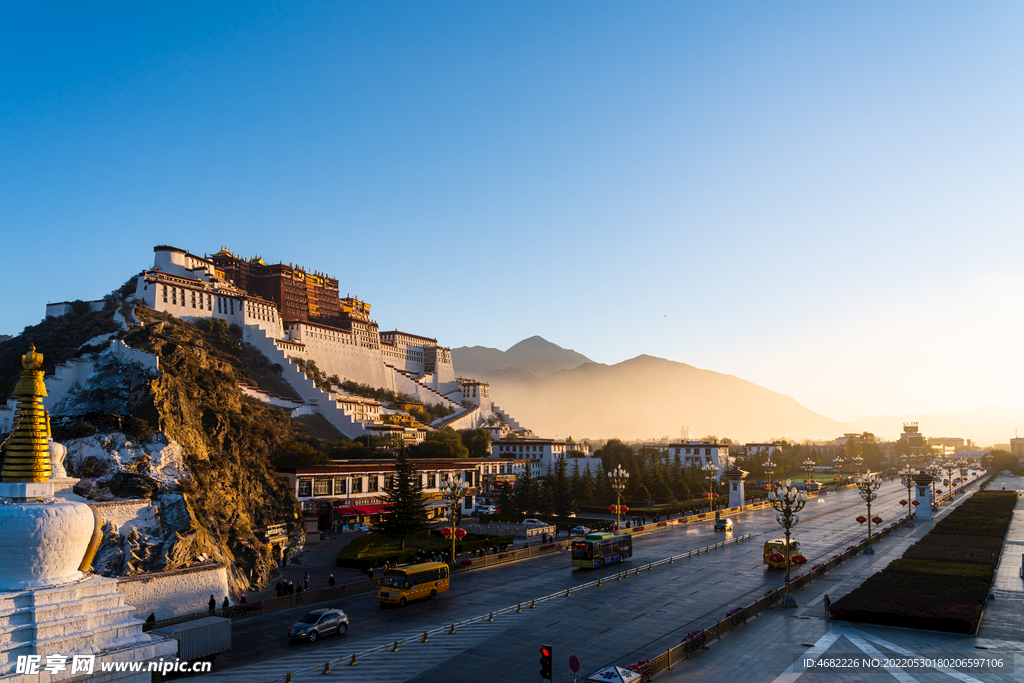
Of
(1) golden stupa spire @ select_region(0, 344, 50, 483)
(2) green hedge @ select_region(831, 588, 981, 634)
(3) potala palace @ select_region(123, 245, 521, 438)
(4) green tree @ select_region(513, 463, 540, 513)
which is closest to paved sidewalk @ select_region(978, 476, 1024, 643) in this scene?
(2) green hedge @ select_region(831, 588, 981, 634)

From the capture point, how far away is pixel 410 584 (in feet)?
108

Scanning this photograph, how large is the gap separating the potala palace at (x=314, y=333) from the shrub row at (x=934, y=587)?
212 ft

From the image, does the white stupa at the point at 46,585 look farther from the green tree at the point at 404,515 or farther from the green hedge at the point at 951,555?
the green hedge at the point at 951,555

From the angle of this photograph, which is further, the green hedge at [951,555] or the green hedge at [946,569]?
the green hedge at [951,555]

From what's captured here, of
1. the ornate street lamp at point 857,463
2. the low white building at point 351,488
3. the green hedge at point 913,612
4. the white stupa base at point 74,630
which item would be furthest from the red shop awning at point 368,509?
the ornate street lamp at point 857,463

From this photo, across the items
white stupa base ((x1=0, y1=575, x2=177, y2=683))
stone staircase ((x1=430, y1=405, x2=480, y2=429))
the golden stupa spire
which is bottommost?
white stupa base ((x1=0, y1=575, x2=177, y2=683))

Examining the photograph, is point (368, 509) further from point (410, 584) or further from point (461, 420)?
point (461, 420)

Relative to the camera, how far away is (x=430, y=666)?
76.2 ft

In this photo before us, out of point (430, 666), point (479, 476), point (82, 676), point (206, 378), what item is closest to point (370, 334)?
point (479, 476)

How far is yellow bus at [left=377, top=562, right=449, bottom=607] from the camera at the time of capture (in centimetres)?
3244

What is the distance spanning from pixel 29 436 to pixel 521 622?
20.8 m

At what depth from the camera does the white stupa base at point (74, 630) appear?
13.2m

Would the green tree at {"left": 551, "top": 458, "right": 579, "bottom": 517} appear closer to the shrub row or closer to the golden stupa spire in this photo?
the shrub row

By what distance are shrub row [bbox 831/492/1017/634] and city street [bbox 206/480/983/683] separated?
5.74 m
